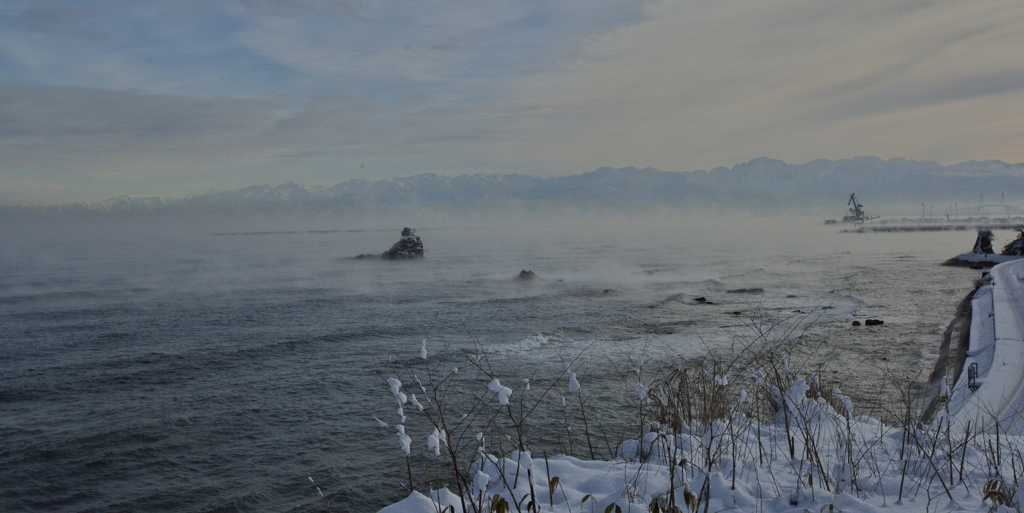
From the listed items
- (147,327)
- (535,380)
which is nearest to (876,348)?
(535,380)

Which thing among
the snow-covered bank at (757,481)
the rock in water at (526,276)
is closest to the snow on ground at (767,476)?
the snow-covered bank at (757,481)

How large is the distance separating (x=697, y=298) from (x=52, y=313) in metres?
36.1

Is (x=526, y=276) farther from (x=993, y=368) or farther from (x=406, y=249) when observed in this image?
(x=993, y=368)

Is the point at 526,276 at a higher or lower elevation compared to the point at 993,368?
lower

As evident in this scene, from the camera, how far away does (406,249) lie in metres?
71.7

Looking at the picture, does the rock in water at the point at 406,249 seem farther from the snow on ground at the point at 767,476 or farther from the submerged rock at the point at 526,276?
the snow on ground at the point at 767,476

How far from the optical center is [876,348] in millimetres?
19719

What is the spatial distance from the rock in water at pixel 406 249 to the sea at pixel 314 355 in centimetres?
2287

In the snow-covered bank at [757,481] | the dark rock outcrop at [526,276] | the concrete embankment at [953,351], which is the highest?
the snow-covered bank at [757,481]

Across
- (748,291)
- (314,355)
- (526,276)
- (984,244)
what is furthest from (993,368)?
(984,244)

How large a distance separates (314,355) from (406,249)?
51842mm

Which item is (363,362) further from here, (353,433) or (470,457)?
(470,457)

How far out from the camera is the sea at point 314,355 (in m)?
10.5

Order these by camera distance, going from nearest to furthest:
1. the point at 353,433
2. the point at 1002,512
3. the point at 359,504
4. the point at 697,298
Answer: the point at 1002,512 < the point at 359,504 < the point at 353,433 < the point at 697,298
